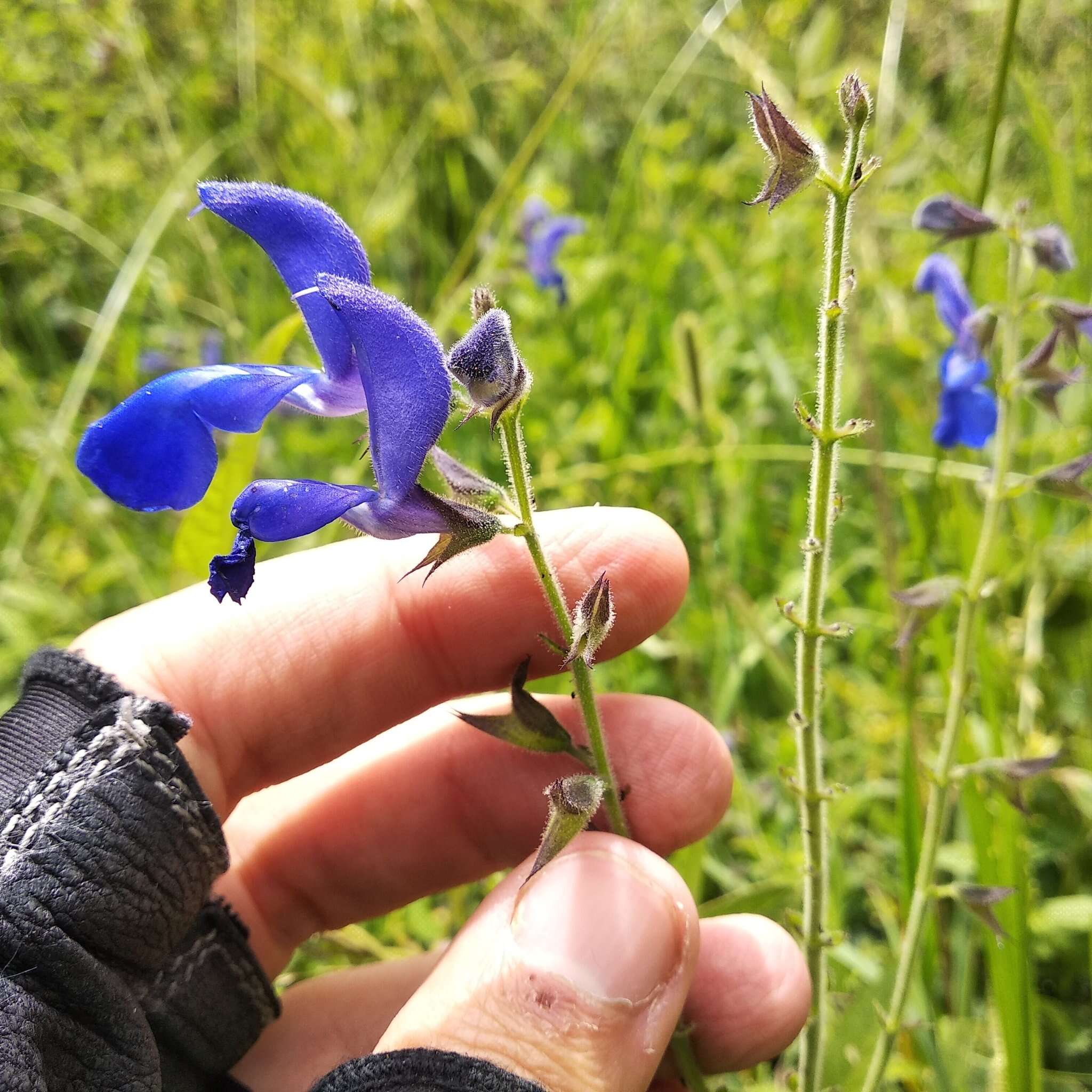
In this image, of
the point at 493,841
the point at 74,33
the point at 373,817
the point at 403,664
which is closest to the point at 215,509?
the point at 403,664

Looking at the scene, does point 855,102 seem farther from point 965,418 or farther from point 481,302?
point 965,418

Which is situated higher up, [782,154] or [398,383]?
[782,154]

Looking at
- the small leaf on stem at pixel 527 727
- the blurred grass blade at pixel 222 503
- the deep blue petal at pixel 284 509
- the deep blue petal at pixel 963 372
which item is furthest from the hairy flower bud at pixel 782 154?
the deep blue petal at pixel 963 372

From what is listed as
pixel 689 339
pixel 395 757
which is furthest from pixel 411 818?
pixel 689 339

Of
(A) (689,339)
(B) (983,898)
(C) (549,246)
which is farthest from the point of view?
(C) (549,246)

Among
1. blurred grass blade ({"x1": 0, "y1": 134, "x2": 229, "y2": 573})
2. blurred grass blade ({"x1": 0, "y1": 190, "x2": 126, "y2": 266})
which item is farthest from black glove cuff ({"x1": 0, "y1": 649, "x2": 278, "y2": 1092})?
blurred grass blade ({"x1": 0, "y1": 190, "x2": 126, "y2": 266})

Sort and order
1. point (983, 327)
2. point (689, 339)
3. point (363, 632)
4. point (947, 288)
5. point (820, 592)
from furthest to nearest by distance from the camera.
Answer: point (689, 339) < point (947, 288) < point (983, 327) < point (363, 632) < point (820, 592)
